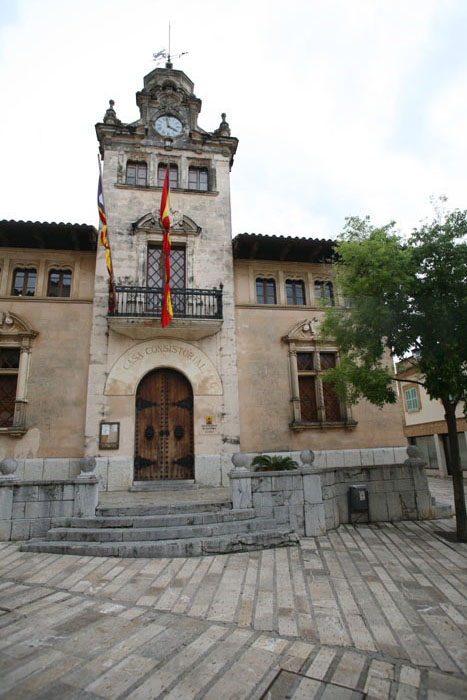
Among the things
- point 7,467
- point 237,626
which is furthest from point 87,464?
point 237,626

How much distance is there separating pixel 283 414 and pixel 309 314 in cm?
363

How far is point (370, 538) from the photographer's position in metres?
7.49

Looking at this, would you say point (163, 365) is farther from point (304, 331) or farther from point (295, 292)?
point (295, 292)

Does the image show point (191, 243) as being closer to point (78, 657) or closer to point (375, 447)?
point (375, 447)

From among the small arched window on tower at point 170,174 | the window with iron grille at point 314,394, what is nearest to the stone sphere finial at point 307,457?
the window with iron grille at point 314,394

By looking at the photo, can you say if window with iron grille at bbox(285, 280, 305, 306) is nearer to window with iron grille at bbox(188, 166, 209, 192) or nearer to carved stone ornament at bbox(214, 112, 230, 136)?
window with iron grille at bbox(188, 166, 209, 192)

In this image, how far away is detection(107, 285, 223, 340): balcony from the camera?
1145 cm

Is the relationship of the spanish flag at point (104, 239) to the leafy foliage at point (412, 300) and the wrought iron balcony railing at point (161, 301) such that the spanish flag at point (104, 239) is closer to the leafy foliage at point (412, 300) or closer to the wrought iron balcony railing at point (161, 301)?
the wrought iron balcony railing at point (161, 301)

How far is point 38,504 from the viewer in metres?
7.45

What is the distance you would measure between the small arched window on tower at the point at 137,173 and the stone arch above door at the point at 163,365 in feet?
19.6

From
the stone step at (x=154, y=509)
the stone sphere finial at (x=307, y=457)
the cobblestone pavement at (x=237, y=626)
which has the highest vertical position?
the stone sphere finial at (x=307, y=457)

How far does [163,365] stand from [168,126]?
30.2ft

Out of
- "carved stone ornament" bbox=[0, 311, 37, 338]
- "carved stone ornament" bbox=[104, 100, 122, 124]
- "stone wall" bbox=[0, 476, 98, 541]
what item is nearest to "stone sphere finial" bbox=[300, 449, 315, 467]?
"stone wall" bbox=[0, 476, 98, 541]

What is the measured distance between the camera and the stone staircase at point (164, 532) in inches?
254
